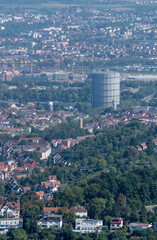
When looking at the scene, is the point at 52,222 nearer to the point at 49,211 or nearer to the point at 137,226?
the point at 49,211

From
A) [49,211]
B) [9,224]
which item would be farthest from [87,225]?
[9,224]

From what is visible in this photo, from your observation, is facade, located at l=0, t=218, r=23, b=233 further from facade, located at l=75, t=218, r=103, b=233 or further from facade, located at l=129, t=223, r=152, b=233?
facade, located at l=129, t=223, r=152, b=233

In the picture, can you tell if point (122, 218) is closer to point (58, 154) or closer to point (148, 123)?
point (58, 154)

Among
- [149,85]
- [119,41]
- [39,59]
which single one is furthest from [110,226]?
[119,41]

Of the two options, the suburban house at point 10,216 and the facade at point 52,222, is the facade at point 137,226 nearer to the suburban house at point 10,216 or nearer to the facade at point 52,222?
the facade at point 52,222

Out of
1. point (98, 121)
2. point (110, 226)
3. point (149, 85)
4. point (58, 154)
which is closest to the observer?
point (110, 226)

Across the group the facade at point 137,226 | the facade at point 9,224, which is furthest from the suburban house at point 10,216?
the facade at point 137,226
